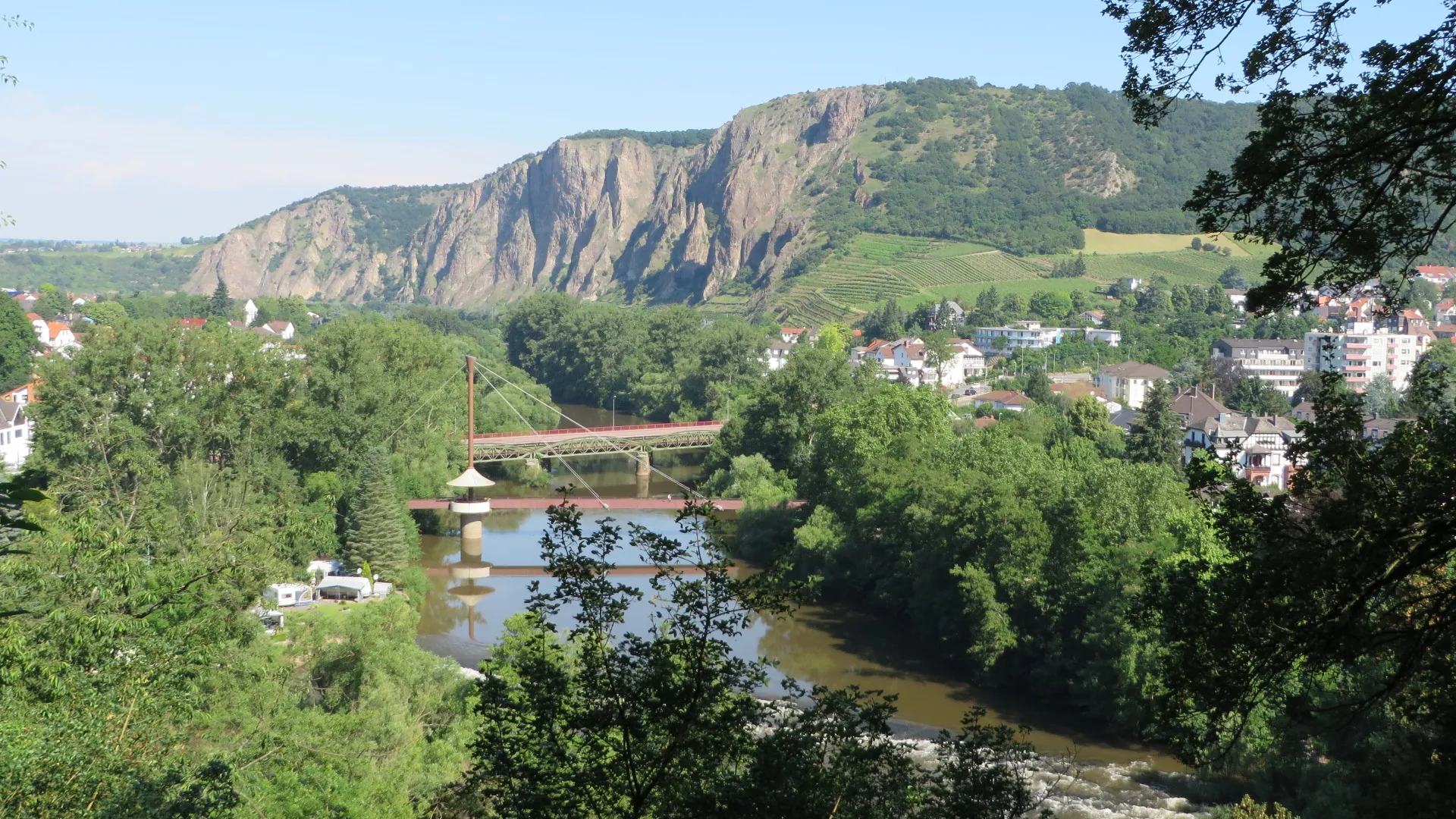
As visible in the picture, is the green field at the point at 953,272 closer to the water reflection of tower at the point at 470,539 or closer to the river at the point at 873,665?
the water reflection of tower at the point at 470,539

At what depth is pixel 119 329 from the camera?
35.6m

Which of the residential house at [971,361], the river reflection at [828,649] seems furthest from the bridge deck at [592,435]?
the residential house at [971,361]

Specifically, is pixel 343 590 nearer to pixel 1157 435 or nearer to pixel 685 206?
pixel 1157 435

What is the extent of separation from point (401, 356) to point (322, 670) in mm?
28448

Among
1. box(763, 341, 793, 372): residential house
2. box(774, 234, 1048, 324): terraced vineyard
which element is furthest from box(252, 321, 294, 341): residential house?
box(774, 234, 1048, 324): terraced vineyard

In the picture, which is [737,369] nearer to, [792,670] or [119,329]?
[119,329]

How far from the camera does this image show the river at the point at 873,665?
18969 millimetres

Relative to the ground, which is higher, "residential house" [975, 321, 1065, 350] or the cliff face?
the cliff face

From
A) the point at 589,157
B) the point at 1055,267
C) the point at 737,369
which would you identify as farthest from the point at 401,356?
the point at 589,157

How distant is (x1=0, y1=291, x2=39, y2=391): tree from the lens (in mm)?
57312

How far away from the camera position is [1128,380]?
6506 cm

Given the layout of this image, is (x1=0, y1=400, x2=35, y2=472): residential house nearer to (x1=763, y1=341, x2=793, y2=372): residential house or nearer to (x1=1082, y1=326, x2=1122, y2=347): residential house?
(x1=763, y1=341, x2=793, y2=372): residential house

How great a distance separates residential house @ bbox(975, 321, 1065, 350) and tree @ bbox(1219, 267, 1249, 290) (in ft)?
61.3

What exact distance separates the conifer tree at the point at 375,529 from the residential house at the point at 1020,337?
59571mm
